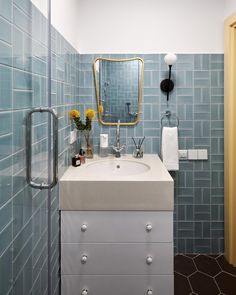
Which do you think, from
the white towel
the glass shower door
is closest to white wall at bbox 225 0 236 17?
the white towel

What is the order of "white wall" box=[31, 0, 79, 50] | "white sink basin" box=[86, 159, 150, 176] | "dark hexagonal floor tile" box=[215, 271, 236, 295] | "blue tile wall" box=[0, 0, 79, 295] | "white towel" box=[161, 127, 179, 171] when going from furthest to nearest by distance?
"white towel" box=[161, 127, 179, 171]
"white sink basin" box=[86, 159, 150, 176]
"dark hexagonal floor tile" box=[215, 271, 236, 295]
"white wall" box=[31, 0, 79, 50]
"blue tile wall" box=[0, 0, 79, 295]

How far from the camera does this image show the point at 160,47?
2492mm

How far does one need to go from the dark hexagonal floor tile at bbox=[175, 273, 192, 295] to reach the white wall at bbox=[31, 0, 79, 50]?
1906mm

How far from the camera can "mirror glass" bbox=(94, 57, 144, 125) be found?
8.17 feet

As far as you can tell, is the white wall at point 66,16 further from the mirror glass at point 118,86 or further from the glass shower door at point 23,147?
the mirror glass at point 118,86

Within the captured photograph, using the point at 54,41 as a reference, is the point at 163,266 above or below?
below

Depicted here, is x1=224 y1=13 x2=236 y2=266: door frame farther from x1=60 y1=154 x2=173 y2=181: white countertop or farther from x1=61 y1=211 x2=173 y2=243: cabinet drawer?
x1=61 y1=211 x2=173 y2=243: cabinet drawer

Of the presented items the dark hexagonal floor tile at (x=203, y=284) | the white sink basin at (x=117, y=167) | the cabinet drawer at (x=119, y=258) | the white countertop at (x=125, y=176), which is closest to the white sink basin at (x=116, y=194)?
the white countertop at (x=125, y=176)

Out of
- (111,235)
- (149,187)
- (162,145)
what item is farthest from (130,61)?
(111,235)

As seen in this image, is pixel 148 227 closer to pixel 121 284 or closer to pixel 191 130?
pixel 121 284

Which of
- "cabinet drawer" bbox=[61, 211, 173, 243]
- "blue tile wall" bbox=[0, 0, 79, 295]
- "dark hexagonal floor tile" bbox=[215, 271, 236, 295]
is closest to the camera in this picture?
"blue tile wall" bbox=[0, 0, 79, 295]

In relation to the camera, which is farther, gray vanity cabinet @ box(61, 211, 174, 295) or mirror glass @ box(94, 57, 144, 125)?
mirror glass @ box(94, 57, 144, 125)

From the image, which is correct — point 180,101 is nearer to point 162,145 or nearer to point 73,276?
point 162,145

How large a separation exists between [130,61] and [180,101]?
0.54 meters
